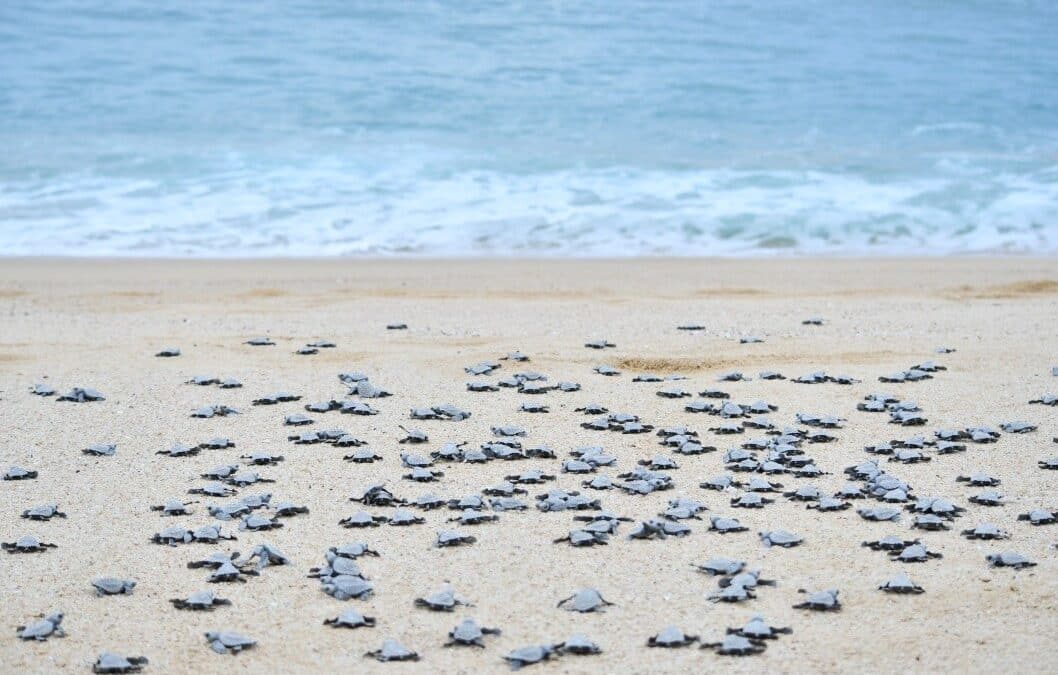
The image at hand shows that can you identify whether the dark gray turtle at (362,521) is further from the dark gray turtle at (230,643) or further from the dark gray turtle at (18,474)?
the dark gray turtle at (18,474)

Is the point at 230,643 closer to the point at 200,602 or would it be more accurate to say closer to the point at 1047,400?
the point at 200,602

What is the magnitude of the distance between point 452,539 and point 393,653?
0.81 meters

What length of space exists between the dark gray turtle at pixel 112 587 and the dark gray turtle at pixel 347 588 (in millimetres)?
528

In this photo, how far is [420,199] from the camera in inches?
507

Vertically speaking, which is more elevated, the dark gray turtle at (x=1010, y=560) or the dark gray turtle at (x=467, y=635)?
the dark gray turtle at (x=467, y=635)

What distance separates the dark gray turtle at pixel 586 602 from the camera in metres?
3.52

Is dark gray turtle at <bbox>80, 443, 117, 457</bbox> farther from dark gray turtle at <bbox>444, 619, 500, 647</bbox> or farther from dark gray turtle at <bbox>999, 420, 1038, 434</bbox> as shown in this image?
dark gray turtle at <bbox>999, 420, 1038, 434</bbox>

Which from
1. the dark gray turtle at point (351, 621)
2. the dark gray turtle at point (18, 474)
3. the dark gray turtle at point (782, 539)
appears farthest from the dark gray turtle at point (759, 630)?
the dark gray turtle at point (18, 474)

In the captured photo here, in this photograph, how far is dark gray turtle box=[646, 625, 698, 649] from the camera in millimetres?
3291

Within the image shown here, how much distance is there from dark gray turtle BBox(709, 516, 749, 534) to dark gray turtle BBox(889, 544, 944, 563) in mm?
483

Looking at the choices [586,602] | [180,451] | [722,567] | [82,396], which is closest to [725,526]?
[722,567]

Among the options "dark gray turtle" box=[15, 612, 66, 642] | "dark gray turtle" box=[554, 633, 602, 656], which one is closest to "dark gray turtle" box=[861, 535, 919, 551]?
"dark gray turtle" box=[554, 633, 602, 656]

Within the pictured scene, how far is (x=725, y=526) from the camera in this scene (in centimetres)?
410

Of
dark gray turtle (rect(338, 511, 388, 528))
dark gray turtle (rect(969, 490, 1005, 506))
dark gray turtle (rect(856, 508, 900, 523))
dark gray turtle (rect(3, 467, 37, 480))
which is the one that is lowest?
dark gray turtle (rect(969, 490, 1005, 506))
